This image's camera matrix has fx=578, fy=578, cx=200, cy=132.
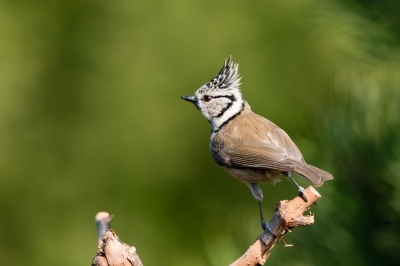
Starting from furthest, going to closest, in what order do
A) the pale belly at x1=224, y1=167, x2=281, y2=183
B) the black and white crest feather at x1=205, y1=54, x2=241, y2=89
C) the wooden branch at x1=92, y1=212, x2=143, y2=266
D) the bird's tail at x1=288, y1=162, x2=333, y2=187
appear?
1. the black and white crest feather at x1=205, y1=54, x2=241, y2=89
2. the pale belly at x1=224, y1=167, x2=281, y2=183
3. the bird's tail at x1=288, y1=162, x2=333, y2=187
4. the wooden branch at x1=92, y1=212, x2=143, y2=266

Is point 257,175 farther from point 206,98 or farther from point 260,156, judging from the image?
point 206,98

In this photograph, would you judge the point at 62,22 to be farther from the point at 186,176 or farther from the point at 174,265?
the point at 174,265

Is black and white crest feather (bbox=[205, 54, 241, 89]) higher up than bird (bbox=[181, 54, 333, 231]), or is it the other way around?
black and white crest feather (bbox=[205, 54, 241, 89])

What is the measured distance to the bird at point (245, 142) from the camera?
2.70 m

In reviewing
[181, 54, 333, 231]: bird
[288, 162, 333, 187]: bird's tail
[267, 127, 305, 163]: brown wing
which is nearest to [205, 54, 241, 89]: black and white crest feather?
[181, 54, 333, 231]: bird

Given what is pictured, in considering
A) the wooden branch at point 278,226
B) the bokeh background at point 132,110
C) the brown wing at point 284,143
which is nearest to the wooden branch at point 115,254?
the wooden branch at point 278,226

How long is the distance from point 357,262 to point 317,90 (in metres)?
2.38

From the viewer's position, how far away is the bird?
2695mm

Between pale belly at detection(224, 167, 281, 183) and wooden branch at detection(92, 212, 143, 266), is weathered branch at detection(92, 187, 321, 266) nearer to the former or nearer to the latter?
wooden branch at detection(92, 212, 143, 266)

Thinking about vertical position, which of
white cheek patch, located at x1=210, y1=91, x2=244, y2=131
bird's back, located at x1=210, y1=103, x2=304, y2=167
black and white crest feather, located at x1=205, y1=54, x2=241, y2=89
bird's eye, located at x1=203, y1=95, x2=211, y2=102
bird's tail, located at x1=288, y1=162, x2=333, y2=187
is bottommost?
bird's tail, located at x1=288, y1=162, x2=333, y2=187

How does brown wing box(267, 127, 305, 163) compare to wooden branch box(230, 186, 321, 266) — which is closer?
wooden branch box(230, 186, 321, 266)

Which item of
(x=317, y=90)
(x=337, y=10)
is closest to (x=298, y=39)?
(x=317, y=90)

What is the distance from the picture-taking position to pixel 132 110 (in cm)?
478

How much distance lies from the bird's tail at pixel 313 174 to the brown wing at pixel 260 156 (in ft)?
0.18
